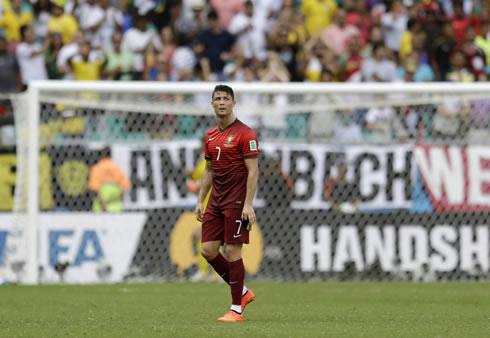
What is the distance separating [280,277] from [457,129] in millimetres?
3340

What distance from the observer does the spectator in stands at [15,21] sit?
61.7 ft

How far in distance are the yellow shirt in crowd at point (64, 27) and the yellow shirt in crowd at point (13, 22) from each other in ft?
1.43

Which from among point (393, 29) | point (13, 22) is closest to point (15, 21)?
point (13, 22)

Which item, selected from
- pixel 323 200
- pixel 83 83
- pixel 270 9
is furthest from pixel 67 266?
pixel 270 9

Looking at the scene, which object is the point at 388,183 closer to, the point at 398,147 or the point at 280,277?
the point at 398,147

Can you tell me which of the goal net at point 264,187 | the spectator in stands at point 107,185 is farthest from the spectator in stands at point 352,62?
the spectator in stands at point 107,185

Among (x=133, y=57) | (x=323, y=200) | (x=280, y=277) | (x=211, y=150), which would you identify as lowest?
(x=280, y=277)

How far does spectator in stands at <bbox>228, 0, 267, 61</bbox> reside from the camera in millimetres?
18906

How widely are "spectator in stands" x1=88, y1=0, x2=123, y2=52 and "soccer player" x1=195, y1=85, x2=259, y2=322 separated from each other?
10.6m

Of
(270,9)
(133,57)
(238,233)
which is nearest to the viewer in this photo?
(238,233)

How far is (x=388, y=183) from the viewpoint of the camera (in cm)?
1408

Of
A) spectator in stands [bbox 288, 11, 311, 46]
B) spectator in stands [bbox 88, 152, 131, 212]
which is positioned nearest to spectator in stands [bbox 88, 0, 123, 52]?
spectator in stands [bbox 288, 11, 311, 46]

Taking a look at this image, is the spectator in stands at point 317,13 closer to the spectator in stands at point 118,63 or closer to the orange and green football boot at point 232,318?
the spectator in stands at point 118,63

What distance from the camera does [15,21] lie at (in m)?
18.9
